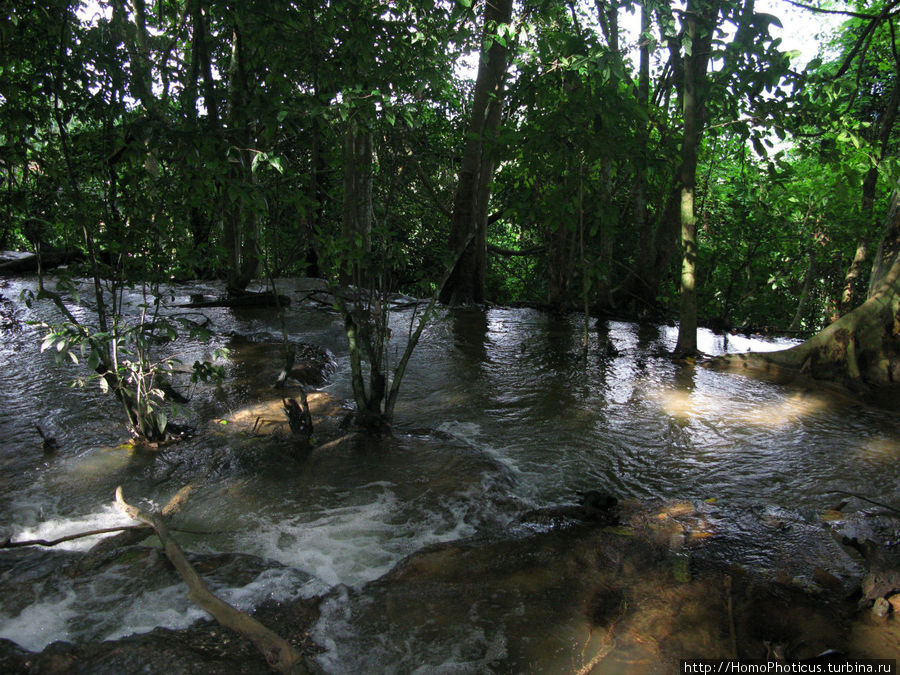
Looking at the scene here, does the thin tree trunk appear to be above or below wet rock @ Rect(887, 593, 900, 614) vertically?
above

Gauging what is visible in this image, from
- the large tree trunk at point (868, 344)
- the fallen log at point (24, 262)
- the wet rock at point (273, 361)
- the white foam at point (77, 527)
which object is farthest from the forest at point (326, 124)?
the fallen log at point (24, 262)

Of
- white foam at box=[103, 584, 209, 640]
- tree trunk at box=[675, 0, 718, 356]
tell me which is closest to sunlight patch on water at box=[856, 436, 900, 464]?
tree trunk at box=[675, 0, 718, 356]

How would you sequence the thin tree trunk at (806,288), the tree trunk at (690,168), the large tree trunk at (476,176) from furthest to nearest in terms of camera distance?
the thin tree trunk at (806,288)
the large tree trunk at (476,176)
the tree trunk at (690,168)

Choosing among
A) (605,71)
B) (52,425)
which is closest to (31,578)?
(52,425)

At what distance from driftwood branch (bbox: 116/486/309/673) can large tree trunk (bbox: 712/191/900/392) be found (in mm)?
6244

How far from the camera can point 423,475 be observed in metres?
4.13

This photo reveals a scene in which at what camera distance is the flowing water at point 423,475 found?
2.66 metres

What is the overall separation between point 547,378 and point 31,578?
512cm

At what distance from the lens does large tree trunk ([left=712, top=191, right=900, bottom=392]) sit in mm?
5992

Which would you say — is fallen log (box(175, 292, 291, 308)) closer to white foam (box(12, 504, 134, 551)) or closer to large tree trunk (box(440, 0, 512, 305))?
large tree trunk (box(440, 0, 512, 305))

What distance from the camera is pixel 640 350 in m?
8.36

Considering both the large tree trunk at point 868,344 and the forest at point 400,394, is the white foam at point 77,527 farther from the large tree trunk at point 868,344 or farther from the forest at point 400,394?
the large tree trunk at point 868,344

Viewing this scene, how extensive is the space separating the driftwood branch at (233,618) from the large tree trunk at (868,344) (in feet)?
20.5

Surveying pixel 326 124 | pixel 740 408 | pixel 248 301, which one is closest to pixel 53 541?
pixel 326 124
